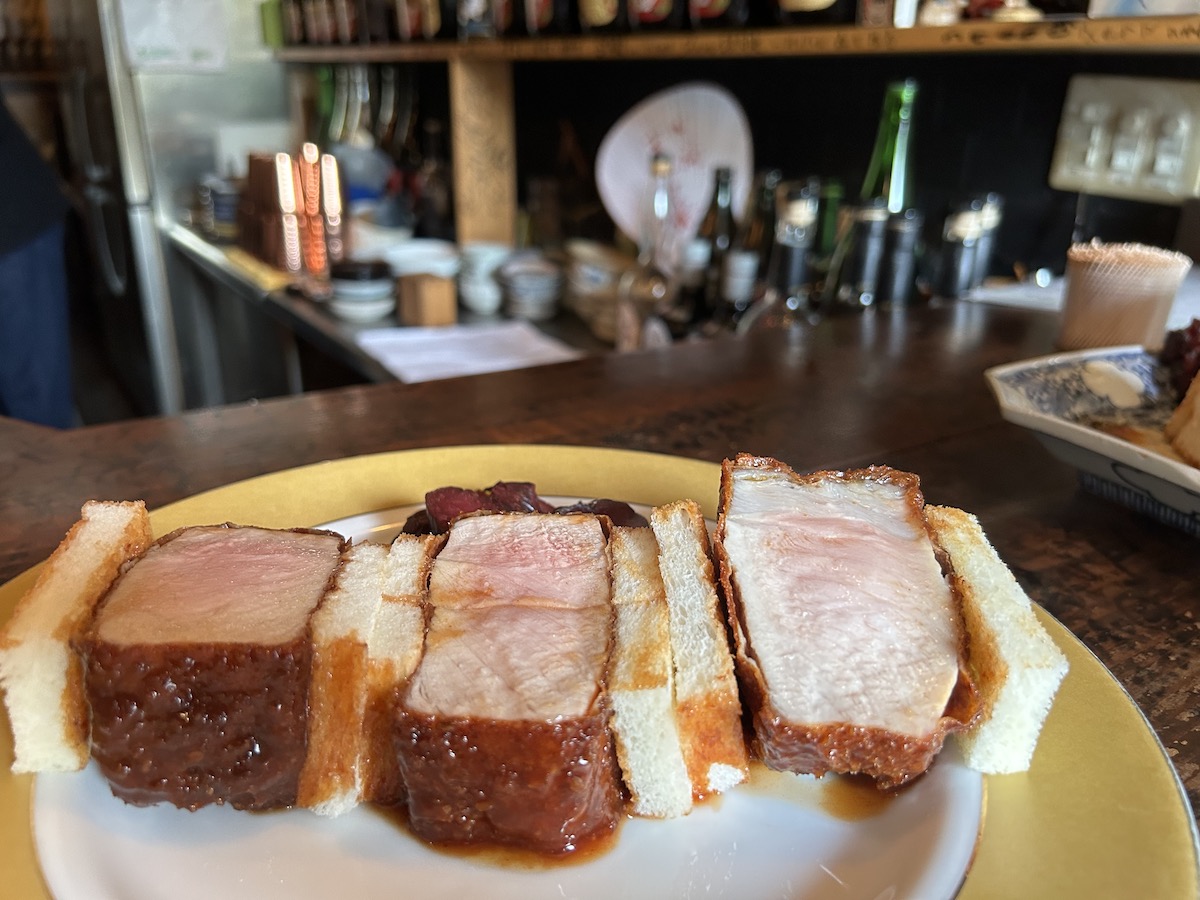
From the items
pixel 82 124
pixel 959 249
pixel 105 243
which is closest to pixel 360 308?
pixel 959 249

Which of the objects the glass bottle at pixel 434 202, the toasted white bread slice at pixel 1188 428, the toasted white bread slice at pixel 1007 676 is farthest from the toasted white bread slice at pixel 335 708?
the glass bottle at pixel 434 202

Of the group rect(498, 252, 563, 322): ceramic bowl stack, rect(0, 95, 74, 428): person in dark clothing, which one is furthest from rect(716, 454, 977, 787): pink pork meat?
rect(0, 95, 74, 428): person in dark clothing

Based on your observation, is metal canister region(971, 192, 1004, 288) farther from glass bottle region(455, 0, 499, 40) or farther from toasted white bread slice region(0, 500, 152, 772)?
toasted white bread slice region(0, 500, 152, 772)

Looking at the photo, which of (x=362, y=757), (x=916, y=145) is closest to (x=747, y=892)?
(x=362, y=757)

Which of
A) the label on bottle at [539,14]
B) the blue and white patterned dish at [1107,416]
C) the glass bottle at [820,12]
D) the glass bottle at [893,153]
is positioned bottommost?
the blue and white patterned dish at [1107,416]

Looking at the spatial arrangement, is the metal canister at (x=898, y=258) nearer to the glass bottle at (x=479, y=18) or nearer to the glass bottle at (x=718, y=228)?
the glass bottle at (x=718, y=228)

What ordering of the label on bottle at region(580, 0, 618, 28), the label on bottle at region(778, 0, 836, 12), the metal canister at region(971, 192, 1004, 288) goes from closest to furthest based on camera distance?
1. the label on bottle at region(778, 0, 836, 12)
2. the metal canister at region(971, 192, 1004, 288)
3. the label on bottle at region(580, 0, 618, 28)
